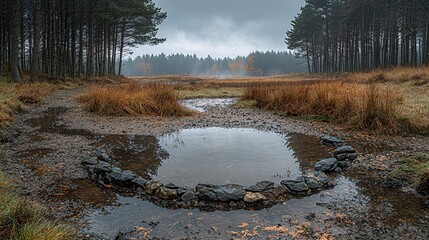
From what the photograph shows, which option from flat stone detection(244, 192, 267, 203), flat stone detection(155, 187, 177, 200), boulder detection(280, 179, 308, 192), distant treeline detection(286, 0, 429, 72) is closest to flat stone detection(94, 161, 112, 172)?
flat stone detection(155, 187, 177, 200)

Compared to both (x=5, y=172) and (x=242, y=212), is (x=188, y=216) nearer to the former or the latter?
(x=242, y=212)

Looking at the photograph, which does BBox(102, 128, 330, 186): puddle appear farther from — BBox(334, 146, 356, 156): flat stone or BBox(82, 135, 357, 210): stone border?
BBox(82, 135, 357, 210): stone border

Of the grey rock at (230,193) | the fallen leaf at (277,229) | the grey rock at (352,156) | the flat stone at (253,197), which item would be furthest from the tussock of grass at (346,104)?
the fallen leaf at (277,229)

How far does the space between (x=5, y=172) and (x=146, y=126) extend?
157 inches

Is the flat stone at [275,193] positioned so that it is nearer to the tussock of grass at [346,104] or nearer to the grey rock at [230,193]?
the grey rock at [230,193]

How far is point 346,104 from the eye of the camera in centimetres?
835

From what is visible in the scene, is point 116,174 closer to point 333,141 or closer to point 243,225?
point 243,225

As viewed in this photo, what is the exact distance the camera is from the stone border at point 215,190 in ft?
11.6

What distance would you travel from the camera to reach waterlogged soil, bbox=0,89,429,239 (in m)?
2.94

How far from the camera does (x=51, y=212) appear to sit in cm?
314

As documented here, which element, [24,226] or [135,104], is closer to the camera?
[24,226]

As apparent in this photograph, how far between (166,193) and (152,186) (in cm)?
25

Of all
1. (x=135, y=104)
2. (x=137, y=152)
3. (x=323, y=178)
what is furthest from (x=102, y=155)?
(x=135, y=104)

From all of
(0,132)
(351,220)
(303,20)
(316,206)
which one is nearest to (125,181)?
(316,206)
